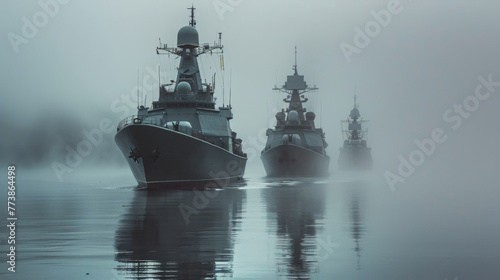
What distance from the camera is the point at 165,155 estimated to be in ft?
133

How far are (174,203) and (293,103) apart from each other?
69.8m

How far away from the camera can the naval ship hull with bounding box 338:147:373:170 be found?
449 feet

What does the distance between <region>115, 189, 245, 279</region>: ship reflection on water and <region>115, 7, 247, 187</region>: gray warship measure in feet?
52.8

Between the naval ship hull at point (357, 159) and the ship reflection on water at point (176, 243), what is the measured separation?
115273mm

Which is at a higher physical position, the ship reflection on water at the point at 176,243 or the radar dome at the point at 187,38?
the radar dome at the point at 187,38

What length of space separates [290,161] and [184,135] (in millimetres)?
42453

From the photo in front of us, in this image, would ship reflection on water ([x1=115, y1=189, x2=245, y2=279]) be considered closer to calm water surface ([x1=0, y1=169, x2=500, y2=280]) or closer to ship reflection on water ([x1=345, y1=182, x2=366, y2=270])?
calm water surface ([x1=0, y1=169, x2=500, y2=280])

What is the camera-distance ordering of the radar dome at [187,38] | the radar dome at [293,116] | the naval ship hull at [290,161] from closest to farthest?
1. the radar dome at [187,38]
2. the naval ship hull at [290,161]
3. the radar dome at [293,116]

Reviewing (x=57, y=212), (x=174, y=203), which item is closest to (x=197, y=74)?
(x=174, y=203)

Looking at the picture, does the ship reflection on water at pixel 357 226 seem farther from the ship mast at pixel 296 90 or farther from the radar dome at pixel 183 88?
the ship mast at pixel 296 90

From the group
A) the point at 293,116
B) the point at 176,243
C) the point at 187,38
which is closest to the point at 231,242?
the point at 176,243

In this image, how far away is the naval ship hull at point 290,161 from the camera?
80688 mm

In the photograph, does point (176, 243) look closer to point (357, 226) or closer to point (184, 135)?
point (357, 226)


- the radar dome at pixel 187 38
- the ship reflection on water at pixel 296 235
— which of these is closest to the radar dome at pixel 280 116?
the radar dome at pixel 187 38
